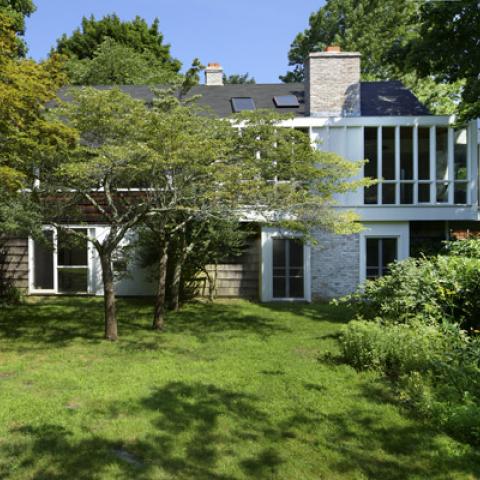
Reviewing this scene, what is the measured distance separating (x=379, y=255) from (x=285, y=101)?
6.49 metres

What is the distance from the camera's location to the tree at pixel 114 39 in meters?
31.1

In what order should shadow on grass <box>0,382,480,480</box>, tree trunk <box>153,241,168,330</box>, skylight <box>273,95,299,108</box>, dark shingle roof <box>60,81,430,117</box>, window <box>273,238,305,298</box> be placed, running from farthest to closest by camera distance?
1. skylight <box>273,95,299,108</box>
2. dark shingle roof <box>60,81,430,117</box>
3. window <box>273,238,305,298</box>
4. tree trunk <box>153,241,168,330</box>
5. shadow on grass <box>0,382,480,480</box>

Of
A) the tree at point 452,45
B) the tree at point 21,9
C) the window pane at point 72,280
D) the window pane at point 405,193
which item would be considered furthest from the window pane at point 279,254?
the tree at point 21,9

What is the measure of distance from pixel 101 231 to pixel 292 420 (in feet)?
39.4

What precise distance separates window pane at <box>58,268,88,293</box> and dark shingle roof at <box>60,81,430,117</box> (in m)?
6.04

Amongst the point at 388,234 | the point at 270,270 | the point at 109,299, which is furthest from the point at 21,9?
the point at 388,234

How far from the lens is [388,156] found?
16406 mm

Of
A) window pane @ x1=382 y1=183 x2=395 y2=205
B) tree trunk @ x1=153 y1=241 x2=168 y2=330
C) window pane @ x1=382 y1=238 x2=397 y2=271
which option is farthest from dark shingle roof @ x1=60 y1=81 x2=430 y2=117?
tree trunk @ x1=153 y1=241 x2=168 y2=330

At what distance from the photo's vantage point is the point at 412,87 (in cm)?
2933

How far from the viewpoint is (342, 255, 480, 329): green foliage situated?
27.2ft

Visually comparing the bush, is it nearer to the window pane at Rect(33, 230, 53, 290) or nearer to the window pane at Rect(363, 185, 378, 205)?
the window pane at Rect(363, 185, 378, 205)

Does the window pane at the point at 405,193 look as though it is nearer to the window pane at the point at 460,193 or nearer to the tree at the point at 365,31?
the window pane at the point at 460,193

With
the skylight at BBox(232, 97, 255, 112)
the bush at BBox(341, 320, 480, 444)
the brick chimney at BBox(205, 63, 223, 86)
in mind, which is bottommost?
the bush at BBox(341, 320, 480, 444)

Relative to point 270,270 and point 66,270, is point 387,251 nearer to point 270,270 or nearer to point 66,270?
point 270,270
